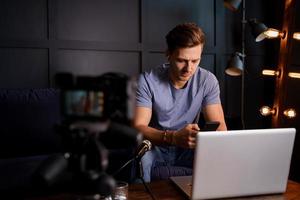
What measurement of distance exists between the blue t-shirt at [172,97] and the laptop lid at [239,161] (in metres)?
0.76

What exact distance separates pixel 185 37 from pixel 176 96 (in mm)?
352

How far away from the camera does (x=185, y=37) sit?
1775 millimetres

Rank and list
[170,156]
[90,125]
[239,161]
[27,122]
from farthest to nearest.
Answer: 1. [27,122]
2. [170,156]
3. [239,161]
4. [90,125]

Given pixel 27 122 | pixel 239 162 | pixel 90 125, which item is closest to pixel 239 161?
pixel 239 162

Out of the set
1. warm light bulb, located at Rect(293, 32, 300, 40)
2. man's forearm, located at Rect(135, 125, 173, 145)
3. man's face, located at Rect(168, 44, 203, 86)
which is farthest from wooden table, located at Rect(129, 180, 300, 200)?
warm light bulb, located at Rect(293, 32, 300, 40)

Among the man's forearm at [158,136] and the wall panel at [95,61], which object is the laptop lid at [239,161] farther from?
the wall panel at [95,61]

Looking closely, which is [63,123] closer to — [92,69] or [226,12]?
[92,69]

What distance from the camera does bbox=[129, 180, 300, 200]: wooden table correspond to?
127 centimetres

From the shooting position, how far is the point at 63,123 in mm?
654

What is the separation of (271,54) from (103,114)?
3012mm

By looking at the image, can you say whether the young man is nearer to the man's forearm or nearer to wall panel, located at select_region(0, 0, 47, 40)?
the man's forearm

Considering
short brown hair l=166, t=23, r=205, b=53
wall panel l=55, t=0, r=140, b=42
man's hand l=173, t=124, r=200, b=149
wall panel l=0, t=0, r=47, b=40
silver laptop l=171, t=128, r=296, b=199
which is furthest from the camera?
wall panel l=55, t=0, r=140, b=42

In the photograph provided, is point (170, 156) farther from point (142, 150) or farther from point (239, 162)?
point (239, 162)

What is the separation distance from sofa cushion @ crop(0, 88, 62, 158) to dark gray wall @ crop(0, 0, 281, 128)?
0.34 metres
